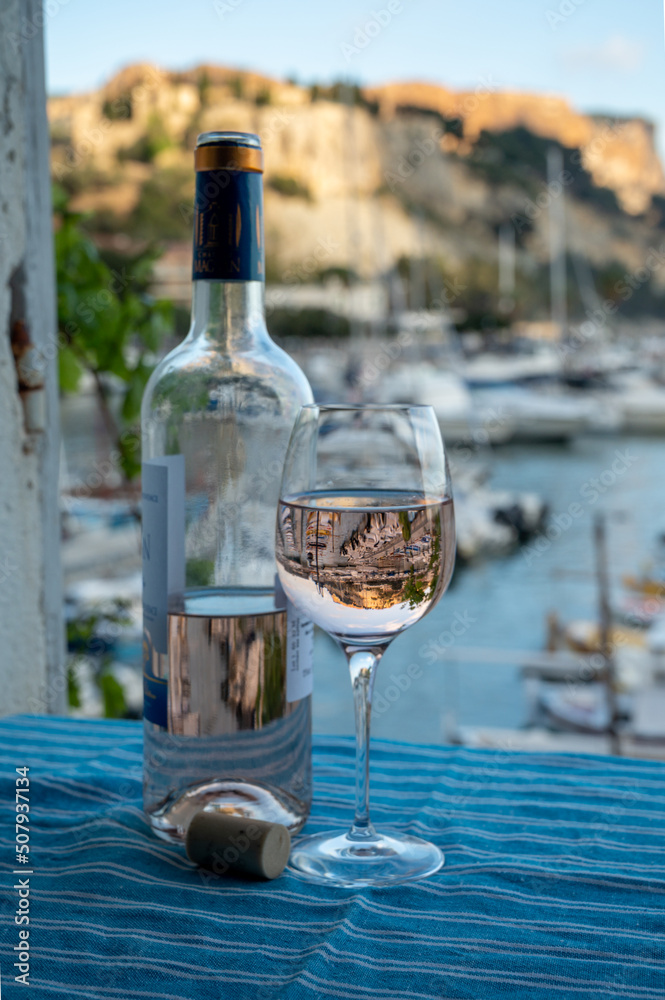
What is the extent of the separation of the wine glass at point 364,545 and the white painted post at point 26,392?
0.49m

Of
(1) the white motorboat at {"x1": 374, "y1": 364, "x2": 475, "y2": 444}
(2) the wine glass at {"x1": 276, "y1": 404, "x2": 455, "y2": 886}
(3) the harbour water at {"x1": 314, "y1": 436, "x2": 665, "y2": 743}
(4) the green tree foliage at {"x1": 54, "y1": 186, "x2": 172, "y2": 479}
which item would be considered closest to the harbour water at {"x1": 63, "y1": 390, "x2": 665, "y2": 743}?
(3) the harbour water at {"x1": 314, "y1": 436, "x2": 665, "y2": 743}

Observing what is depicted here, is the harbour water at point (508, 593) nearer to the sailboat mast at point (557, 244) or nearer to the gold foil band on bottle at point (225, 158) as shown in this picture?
the gold foil band on bottle at point (225, 158)

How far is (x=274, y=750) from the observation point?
1.75 ft

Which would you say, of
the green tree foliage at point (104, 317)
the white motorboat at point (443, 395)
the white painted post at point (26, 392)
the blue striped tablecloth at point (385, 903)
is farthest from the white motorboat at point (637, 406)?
the blue striped tablecloth at point (385, 903)

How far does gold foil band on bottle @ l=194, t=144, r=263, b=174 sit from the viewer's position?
512mm

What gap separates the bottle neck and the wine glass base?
298 mm

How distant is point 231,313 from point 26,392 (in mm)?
402

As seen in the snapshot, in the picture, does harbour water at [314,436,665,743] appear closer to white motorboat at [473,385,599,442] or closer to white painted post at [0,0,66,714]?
white motorboat at [473,385,599,442]

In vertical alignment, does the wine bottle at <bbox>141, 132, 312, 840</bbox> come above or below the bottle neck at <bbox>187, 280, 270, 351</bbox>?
below

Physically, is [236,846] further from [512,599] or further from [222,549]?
[512,599]

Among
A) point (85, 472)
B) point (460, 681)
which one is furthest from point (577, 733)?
point (85, 472)

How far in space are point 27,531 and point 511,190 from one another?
3345cm

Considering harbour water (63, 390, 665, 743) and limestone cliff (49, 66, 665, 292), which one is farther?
limestone cliff (49, 66, 665, 292)

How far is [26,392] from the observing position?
883 mm
